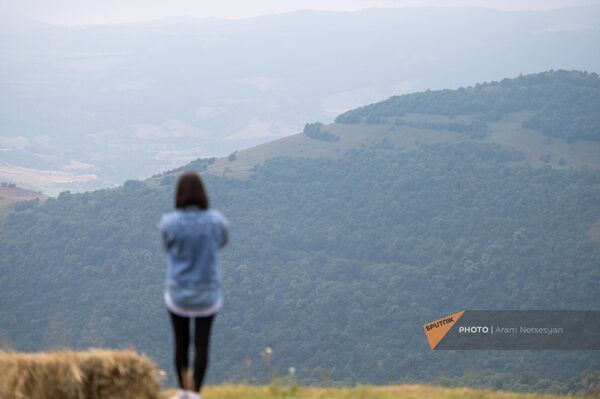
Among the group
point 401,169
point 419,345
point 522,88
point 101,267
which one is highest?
point 522,88

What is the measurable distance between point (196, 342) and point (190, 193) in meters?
1.19

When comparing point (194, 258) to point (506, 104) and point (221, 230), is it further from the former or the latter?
point (506, 104)

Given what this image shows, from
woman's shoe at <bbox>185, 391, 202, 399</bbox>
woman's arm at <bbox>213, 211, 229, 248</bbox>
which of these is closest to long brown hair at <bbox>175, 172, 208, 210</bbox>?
woman's arm at <bbox>213, 211, 229, 248</bbox>

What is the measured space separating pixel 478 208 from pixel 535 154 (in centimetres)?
2018

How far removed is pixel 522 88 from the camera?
197m

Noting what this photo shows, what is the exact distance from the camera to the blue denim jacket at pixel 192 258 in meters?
6.00

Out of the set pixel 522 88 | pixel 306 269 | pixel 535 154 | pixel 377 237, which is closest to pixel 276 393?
pixel 306 269

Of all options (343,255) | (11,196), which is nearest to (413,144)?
(343,255)

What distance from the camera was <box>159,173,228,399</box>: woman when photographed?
601cm

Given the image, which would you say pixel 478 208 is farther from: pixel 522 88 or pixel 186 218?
pixel 186 218

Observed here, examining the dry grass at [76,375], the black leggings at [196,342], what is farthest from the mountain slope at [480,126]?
the black leggings at [196,342]

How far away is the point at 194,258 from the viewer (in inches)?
238

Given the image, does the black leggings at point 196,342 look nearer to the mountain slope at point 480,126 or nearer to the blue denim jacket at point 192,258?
the blue denim jacket at point 192,258

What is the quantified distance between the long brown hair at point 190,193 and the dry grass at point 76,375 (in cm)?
186
